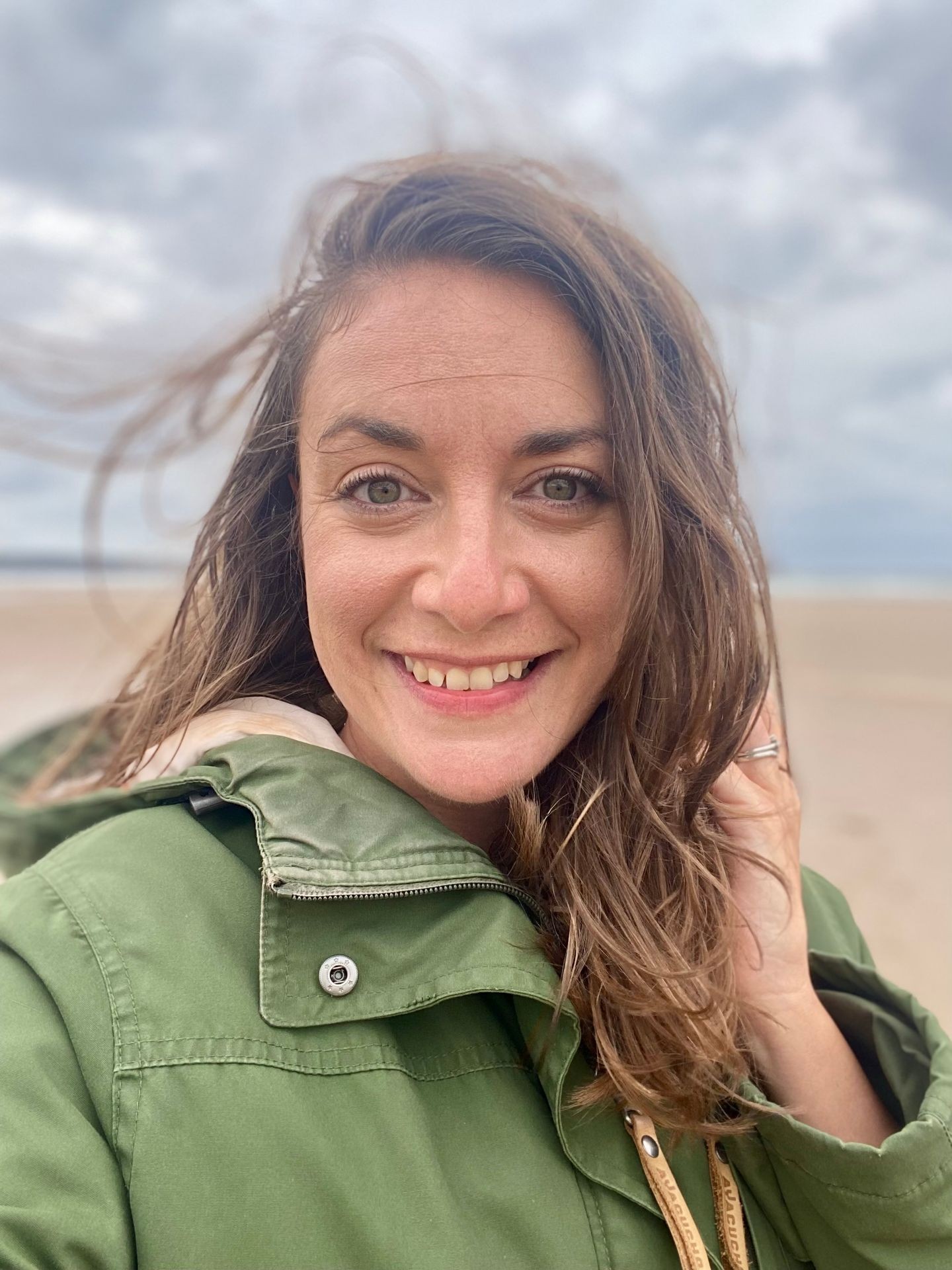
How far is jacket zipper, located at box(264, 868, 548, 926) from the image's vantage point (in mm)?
1395

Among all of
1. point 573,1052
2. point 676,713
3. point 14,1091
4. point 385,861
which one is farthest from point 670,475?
point 14,1091

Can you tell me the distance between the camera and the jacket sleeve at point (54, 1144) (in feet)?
3.65

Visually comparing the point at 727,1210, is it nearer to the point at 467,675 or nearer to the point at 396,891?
the point at 396,891

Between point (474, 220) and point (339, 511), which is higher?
point (474, 220)

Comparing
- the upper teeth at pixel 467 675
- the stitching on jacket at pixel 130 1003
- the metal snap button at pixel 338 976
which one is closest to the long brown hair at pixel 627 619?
the upper teeth at pixel 467 675

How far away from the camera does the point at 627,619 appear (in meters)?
1.72

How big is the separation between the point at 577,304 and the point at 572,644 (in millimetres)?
591

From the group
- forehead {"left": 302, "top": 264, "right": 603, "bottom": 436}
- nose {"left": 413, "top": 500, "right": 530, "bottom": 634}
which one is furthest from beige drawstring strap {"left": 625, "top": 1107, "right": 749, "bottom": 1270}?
forehead {"left": 302, "top": 264, "right": 603, "bottom": 436}

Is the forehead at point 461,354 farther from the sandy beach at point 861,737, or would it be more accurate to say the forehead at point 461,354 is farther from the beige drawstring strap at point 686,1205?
the beige drawstring strap at point 686,1205

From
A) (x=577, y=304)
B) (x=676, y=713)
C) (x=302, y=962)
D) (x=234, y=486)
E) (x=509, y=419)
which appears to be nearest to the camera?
(x=302, y=962)

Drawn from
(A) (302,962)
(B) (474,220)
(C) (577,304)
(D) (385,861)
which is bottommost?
(A) (302,962)

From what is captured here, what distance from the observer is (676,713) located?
1.85m

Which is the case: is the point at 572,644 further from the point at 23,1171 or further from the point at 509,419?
the point at 23,1171

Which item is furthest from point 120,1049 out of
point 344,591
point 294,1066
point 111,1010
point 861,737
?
point 861,737
